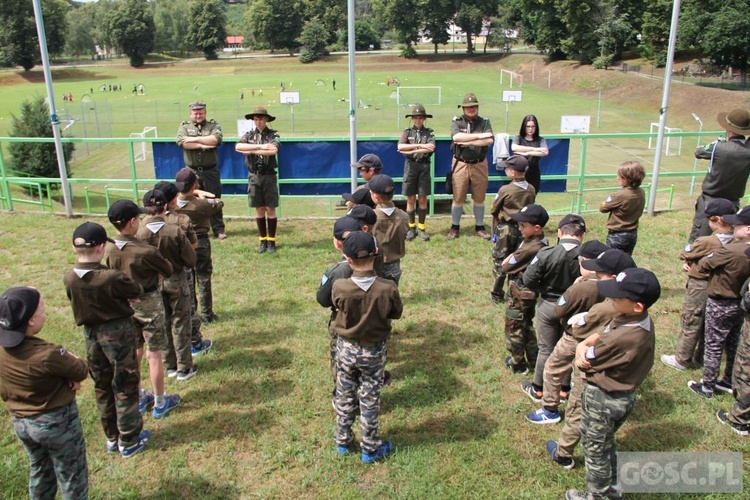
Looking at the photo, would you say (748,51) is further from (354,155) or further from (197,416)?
(197,416)

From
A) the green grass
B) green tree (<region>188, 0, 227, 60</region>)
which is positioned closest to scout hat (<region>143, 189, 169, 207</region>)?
the green grass

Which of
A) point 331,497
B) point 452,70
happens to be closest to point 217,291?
point 331,497

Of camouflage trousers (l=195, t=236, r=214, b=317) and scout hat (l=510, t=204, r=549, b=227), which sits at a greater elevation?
scout hat (l=510, t=204, r=549, b=227)

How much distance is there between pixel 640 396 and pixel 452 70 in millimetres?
81338

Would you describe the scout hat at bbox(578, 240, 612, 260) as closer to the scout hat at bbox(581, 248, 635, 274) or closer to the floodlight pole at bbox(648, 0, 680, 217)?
the scout hat at bbox(581, 248, 635, 274)

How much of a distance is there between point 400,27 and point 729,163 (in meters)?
90.5

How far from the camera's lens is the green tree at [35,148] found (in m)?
23.3

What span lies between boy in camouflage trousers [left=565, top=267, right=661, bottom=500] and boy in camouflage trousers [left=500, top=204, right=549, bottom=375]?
5.34 ft

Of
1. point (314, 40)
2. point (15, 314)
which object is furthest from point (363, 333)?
point (314, 40)

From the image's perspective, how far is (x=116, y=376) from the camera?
503cm

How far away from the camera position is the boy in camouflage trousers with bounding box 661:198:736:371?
6133mm

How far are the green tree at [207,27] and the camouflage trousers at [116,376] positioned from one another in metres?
110

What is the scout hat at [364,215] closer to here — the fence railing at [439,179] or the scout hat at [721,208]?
the scout hat at [721,208]

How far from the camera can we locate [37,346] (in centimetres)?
403
